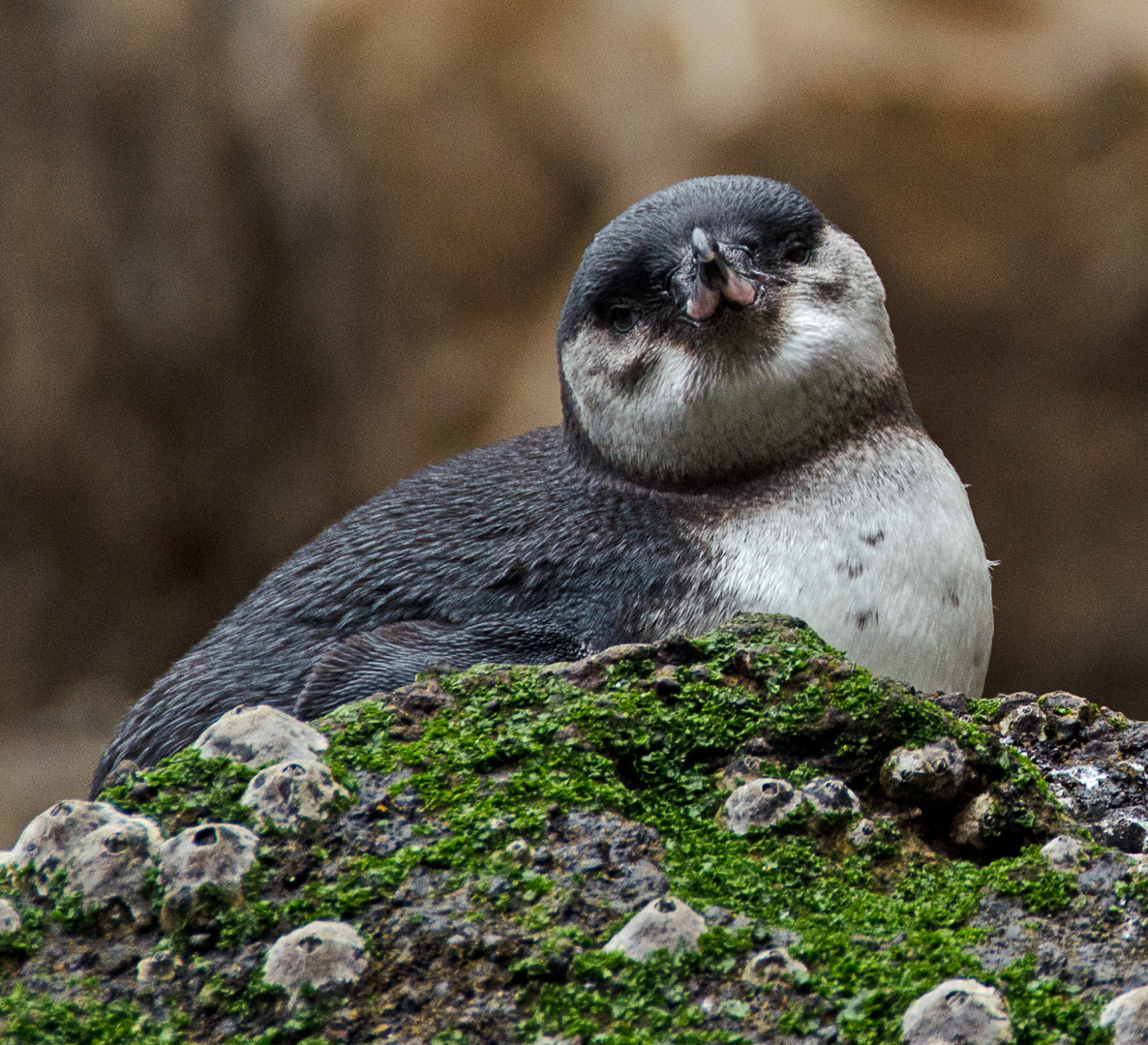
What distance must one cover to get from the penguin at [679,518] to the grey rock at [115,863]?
0.97m

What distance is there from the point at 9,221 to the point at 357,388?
2050mm

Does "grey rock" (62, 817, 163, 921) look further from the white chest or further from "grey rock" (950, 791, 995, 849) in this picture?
the white chest

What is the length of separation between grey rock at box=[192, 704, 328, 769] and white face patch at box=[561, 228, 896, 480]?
1.32 meters

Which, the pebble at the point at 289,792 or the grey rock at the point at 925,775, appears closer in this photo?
the pebble at the point at 289,792

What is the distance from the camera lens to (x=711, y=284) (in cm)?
282

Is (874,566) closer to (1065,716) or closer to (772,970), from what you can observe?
(1065,716)

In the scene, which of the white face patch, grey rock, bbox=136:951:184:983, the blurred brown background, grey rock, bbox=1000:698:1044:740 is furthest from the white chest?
the blurred brown background

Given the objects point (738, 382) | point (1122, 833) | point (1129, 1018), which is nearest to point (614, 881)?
point (1129, 1018)

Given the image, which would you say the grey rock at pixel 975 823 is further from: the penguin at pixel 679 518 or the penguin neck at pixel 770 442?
the penguin neck at pixel 770 442

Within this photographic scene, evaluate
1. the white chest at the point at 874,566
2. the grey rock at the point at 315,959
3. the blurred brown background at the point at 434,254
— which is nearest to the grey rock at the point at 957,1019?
the grey rock at the point at 315,959

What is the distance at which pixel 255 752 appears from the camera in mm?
1802

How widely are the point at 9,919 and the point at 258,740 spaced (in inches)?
Answer: 14.2

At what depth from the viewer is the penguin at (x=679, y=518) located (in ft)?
9.03

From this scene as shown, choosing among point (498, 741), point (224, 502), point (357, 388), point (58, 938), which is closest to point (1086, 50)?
point (357, 388)
